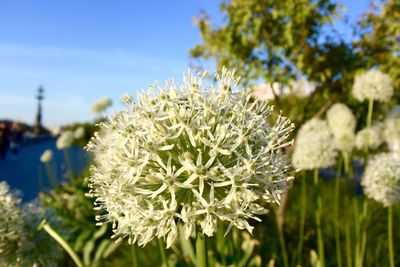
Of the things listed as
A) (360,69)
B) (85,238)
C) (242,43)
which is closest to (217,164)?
(85,238)

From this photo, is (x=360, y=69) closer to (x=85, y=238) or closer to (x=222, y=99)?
(x=85, y=238)

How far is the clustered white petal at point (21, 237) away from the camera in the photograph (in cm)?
319

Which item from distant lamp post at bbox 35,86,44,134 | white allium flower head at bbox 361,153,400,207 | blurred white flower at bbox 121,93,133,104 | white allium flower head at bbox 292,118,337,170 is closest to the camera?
blurred white flower at bbox 121,93,133,104

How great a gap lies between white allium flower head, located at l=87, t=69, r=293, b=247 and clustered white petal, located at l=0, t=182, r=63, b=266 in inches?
46.1

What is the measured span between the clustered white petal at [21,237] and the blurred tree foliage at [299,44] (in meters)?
5.22

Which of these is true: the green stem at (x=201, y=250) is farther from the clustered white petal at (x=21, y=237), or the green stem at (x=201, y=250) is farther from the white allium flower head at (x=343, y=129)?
the white allium flower head at (x=343, y=129)

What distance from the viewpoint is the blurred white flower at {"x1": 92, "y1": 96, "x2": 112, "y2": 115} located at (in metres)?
12.1

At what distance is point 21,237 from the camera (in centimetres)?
323

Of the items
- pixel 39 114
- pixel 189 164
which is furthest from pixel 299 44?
pixel 39 114

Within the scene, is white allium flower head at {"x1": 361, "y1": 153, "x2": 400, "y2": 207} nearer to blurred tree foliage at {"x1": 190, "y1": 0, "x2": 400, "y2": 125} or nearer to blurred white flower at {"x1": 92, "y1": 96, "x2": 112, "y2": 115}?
blurred tree foliage at {"x1": 190, "y1": 0, "x2": 400, "y2": 125}

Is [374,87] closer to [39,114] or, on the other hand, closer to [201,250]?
[201,250]

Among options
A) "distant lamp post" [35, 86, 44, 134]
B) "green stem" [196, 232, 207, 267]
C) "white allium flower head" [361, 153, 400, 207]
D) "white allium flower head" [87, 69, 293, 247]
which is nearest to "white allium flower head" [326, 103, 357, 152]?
"white allium flower head" [361, 153, 400, 207]

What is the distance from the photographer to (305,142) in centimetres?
448

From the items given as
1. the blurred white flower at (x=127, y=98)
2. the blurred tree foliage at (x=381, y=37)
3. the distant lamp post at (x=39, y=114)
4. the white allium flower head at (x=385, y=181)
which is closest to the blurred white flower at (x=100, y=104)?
the blurred tree foliage at (x=381, y=37)
